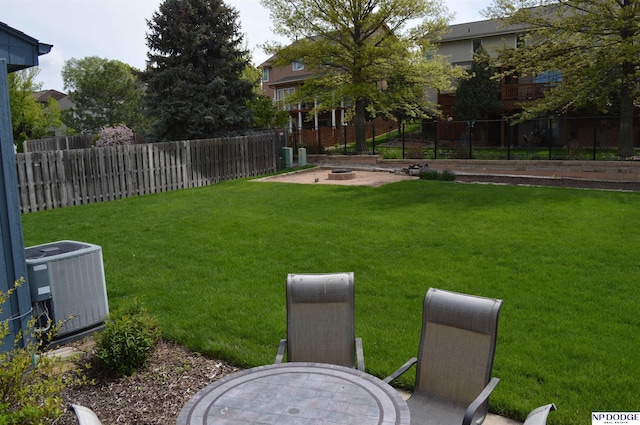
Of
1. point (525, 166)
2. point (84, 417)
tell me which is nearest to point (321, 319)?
point (84, 417)

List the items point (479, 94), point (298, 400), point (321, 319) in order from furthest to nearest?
1. point (479, 94)
2. point (321, 319)
3. point (298, 400)

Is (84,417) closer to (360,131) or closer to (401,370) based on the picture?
(401,370)

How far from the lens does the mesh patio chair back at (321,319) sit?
15.5 feet

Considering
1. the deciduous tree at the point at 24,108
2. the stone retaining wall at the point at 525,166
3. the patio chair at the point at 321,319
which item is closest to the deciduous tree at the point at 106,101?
the deciduous tree at the point at 24,108

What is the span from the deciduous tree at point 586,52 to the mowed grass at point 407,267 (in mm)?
7018

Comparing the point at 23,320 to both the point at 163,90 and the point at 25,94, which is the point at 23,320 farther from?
the point at 25,94

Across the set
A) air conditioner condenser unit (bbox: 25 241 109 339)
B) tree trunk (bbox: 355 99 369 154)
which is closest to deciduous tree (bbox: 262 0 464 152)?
tree trunk (bbox: 355 99 369 154)

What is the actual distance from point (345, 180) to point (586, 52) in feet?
35.5

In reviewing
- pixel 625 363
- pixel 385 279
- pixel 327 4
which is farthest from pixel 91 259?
pixel 327 4

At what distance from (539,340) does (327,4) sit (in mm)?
23075

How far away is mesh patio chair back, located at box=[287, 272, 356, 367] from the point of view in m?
4.73

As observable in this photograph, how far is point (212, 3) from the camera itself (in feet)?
88.5

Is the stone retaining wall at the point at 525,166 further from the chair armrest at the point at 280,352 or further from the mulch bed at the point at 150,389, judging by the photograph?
the chair armrest at the point at 280,352

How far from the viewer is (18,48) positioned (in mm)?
5531
